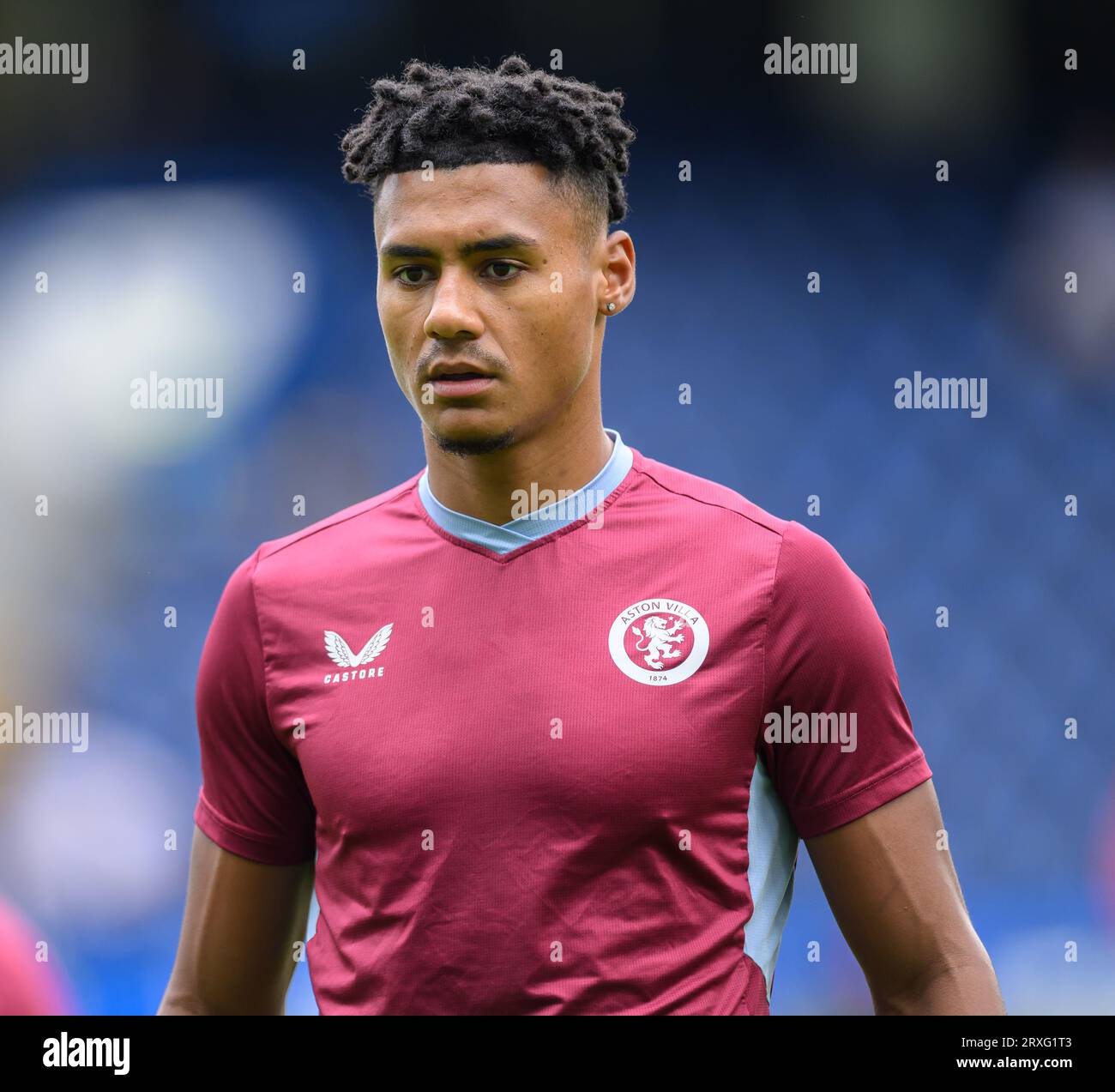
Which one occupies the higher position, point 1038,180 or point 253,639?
point 1038,180

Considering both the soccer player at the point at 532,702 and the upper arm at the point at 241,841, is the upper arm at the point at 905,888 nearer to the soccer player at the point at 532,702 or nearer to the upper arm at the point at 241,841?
the soccer player at the point at 532,702

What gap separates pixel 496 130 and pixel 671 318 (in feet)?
7.31

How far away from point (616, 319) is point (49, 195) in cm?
164

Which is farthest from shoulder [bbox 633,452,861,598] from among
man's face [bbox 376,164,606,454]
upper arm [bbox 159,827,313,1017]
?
upper arm [bbox 159,827,313,1017]

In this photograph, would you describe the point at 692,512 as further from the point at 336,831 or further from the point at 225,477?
the point at 225,477

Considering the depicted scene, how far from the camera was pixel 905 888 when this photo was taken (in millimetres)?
1772

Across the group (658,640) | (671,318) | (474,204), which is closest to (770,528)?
(658,640)

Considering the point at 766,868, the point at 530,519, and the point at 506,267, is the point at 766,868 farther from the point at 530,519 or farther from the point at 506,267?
the point at 506,267

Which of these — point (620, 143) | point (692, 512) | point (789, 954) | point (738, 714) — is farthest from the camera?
point (789, 954)

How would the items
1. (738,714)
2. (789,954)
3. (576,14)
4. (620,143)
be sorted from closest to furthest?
1. (738,714)
2. (620,143)
3. (789,954)
4. (576,14)

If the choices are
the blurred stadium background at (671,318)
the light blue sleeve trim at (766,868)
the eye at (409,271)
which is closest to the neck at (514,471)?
the eye at (409,271)

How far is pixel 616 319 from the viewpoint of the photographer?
13.0 ft

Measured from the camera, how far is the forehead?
1800 mm

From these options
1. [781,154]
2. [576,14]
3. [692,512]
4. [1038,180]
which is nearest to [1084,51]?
[1038,180]
